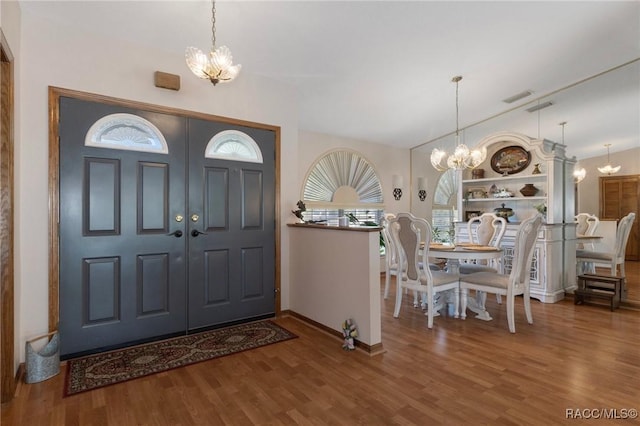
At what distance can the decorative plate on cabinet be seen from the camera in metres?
5.02

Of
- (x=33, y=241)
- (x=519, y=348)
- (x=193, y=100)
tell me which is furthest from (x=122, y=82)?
(x=519, y=348)

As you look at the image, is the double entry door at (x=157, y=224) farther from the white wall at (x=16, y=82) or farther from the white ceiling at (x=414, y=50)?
the white ceiling at (x=414, y=50)

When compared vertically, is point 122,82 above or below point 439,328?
above

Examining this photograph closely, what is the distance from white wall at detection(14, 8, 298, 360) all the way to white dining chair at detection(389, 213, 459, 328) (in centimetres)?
241

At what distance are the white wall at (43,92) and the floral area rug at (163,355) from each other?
1.58 feet

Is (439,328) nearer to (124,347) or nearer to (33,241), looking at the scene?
(124,347)

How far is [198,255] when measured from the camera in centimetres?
310

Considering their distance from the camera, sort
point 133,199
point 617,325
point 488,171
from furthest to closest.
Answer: point 488,171, point 617,325, point 133,199

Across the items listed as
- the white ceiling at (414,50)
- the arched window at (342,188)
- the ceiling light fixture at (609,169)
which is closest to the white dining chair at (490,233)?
the ceiling light fixture at (609,169)

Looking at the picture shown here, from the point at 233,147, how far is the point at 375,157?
3431mm

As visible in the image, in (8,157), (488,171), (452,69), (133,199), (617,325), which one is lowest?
(617,325)

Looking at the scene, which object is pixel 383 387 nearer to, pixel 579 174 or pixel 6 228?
pixel 6 228

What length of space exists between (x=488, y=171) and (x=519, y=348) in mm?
3531

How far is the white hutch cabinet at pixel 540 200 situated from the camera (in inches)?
171
